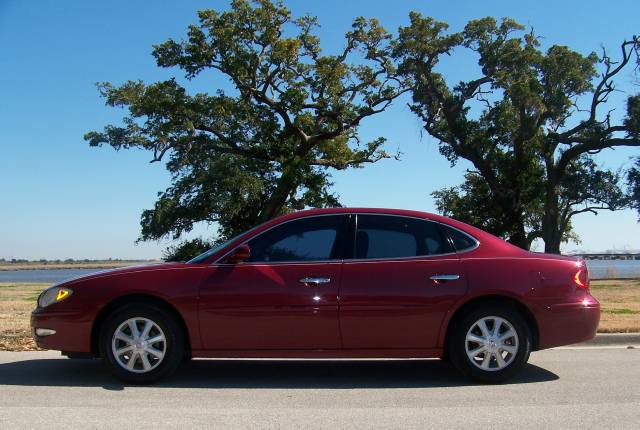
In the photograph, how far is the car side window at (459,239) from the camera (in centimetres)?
604

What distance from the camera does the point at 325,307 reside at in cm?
571

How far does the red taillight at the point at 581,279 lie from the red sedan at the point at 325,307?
13 millimetres

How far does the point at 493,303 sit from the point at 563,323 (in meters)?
0.67

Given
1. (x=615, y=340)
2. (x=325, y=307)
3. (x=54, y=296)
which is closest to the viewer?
(x=325, y=307)

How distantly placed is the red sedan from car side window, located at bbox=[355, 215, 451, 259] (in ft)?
0.05

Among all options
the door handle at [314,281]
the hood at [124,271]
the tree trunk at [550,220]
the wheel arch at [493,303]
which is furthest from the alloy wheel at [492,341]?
the tree trunk at [550,220]

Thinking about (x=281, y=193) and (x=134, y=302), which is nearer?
(x=134, y=302)

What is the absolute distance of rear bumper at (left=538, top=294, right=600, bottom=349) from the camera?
19.2 feet

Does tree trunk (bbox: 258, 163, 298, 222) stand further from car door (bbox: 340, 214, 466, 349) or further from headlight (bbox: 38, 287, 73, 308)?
car door (bbox: 340, 214, 466, 349)

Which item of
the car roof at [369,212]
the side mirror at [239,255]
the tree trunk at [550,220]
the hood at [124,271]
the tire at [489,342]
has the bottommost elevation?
the tire at [489,342]

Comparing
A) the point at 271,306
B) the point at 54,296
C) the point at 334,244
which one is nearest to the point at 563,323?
the point at 334,244

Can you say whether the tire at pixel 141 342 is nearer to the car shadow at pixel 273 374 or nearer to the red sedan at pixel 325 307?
the red sedan at pixel 325 307

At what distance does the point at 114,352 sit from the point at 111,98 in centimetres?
2542

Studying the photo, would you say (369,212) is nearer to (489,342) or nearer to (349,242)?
(349,242)
